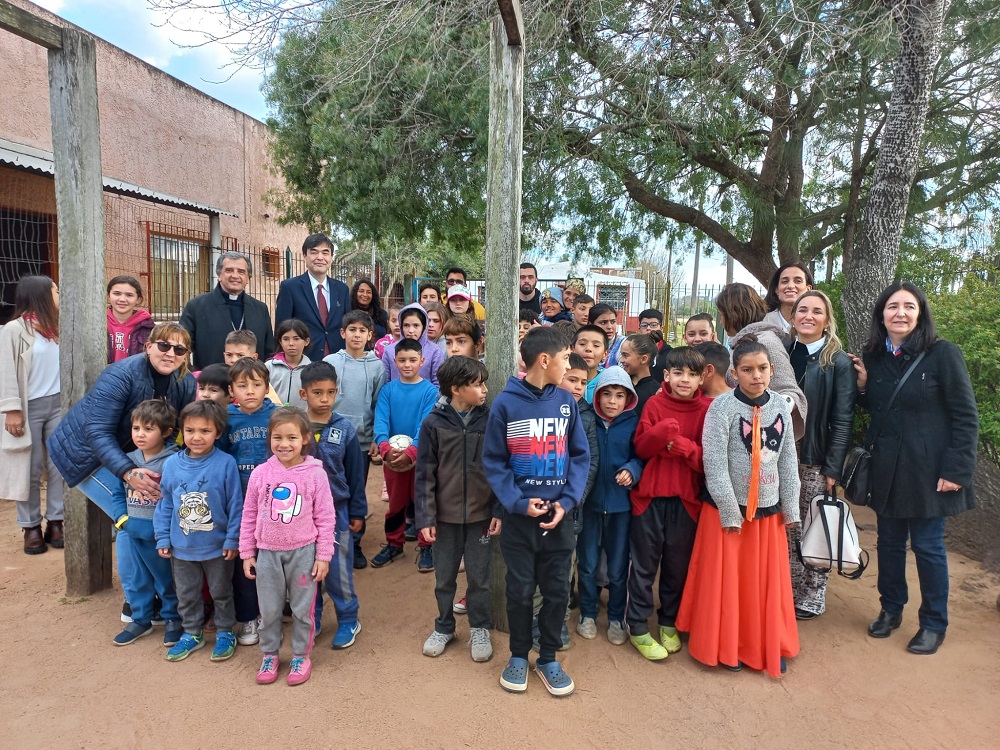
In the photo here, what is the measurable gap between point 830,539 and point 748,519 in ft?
2.07

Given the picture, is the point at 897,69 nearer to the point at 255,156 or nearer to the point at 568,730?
the point at 568,730

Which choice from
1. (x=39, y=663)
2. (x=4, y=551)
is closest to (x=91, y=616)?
(x=39, y=663)

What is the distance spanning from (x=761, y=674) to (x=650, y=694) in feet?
1.91

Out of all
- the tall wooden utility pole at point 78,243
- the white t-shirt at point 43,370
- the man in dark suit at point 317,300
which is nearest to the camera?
the tall wooden utility pole at point 78,243

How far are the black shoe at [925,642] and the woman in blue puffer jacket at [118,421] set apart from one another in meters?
3.81

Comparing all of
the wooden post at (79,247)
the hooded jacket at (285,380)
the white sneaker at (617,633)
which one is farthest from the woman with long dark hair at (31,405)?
the white sneaker at (617,633)

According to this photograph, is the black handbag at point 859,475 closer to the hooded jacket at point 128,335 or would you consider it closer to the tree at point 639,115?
the tree at point 639,115

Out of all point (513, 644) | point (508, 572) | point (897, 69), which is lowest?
point (513, 644)

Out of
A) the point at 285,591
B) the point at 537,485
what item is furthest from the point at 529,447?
the point at 285,591

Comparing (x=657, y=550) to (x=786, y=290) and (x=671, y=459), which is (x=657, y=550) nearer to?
(x=671, y=459)

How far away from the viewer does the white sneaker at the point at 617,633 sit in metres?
3.24

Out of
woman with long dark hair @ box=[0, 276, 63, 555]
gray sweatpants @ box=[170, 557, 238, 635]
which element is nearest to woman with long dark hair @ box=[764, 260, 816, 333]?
gray sweatpants @ box=[170, 557, 238, 635]

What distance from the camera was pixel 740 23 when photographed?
6.80 metres

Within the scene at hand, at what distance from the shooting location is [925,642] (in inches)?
126
